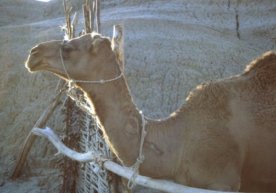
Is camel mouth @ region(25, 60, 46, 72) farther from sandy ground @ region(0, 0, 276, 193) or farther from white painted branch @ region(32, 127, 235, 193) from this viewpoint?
sandy ground @ region(0, 0, 276, 193)

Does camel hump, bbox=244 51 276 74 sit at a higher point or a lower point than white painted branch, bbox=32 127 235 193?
higher

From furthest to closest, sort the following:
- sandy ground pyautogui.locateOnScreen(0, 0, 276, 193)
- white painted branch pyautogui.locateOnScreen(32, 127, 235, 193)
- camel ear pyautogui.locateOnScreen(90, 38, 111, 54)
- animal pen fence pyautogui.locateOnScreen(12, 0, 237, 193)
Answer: sandy ground pyautogui.locateOnScreen(0, 0, 276, 193), animal pen fence pyautogui.locateOnScreen(12, 0, 237, 193), camel ear pyautogui.locateOnScreen(90, 38, 111, 54), white painted branch pyautogui.locateOnScreen(32, 127, 235, 193)

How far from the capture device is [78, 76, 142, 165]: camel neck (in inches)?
155

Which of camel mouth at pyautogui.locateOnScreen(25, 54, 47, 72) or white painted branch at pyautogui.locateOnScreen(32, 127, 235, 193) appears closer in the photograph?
white painted branch at pyautogui.locateOnScreen(32, 127, 235, 193)

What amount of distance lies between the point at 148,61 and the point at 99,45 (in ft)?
17.7

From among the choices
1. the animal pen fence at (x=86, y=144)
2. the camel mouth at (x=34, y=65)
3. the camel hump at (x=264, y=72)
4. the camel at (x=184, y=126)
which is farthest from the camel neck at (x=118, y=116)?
the camel hump at (x=264, y=72)

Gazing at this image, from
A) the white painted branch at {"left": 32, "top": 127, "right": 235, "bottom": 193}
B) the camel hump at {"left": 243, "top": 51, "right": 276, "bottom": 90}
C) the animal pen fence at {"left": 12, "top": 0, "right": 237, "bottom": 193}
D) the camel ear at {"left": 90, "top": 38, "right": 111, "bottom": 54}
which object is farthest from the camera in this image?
the animal pen fence at {"left": 12, "top": 0, "right": 237, "bottom": 193}

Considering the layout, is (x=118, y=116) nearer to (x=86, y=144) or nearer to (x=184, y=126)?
(x=184, y=126)

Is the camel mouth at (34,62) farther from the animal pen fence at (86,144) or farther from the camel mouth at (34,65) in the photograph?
the animal pen fence at (86,144)

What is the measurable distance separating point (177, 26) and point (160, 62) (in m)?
2.12

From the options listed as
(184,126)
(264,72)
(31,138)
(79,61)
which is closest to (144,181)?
(184,126)

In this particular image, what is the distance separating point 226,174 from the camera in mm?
4105

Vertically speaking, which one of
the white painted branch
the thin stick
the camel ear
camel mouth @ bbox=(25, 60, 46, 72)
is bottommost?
the thin stick

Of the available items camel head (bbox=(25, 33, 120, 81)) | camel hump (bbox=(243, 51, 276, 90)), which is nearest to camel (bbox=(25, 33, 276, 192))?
camel head (bbox=(25, 33, 120, 81))
